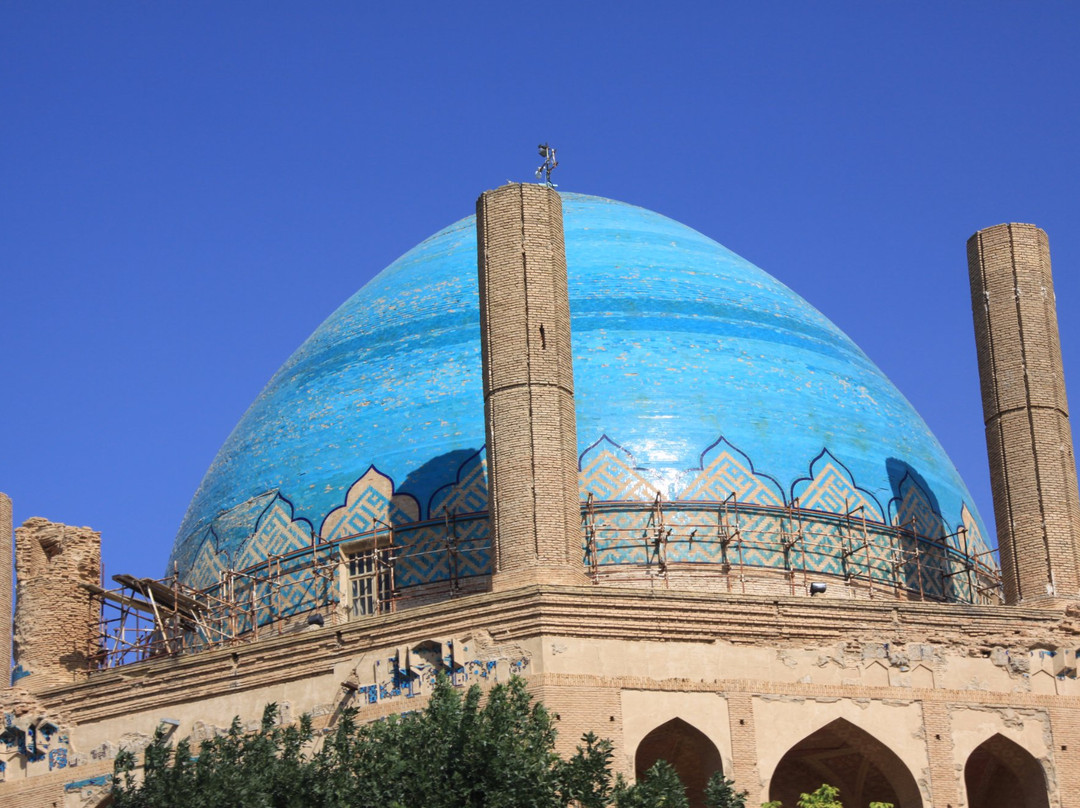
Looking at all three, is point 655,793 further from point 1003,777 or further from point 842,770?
point 1003,777

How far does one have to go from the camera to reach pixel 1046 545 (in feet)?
55.4

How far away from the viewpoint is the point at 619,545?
1717cm

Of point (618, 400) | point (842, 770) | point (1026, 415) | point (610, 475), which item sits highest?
point (618, 400)

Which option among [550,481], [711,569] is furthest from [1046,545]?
[550,481]

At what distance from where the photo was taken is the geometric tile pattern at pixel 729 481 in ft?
57.8

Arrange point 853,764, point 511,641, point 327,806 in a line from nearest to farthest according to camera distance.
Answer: point 327,806 → point 511,641 → point 853,764

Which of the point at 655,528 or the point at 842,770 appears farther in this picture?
the point at 655,528

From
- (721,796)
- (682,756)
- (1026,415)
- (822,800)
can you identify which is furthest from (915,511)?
(721,796)

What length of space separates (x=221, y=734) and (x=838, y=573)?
5.09 m

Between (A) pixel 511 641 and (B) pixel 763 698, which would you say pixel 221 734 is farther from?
(B) pixel 763 698

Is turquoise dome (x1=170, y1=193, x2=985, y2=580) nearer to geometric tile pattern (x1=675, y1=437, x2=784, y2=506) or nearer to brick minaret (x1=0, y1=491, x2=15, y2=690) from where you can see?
geometric tile pattern (x1=675, y1=437, x2=784, y2=506)

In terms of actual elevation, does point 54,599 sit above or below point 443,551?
below

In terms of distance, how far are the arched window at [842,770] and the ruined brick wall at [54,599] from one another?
5.55 meters

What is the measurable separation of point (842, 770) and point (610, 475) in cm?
297
